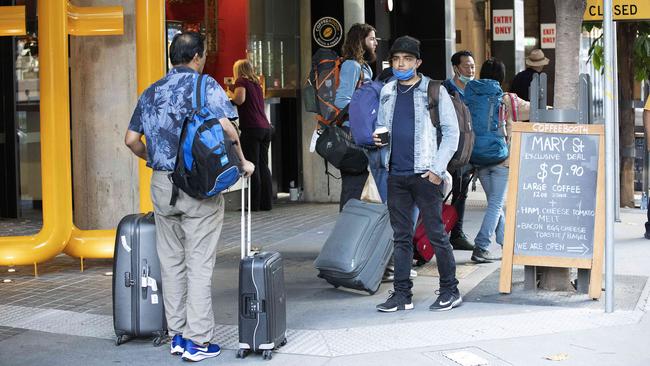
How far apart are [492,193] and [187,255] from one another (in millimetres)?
3906

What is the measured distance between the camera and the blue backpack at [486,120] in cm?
949

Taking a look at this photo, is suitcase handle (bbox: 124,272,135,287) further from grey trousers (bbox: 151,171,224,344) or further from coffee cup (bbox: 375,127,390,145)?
coffee cup (bbox: 375,127,390,145)

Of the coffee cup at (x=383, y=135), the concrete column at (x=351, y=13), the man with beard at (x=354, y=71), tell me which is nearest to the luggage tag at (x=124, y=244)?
the coffee cup at (x=383, y=135)

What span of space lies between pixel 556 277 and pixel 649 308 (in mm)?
731

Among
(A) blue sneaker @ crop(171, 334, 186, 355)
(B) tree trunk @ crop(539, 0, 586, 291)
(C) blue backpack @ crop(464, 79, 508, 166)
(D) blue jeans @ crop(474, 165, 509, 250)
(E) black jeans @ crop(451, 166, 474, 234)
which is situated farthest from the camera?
(E) black jeans @ crop(451, 166, 474, 234)

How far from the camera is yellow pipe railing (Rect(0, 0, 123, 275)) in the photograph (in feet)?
29.4

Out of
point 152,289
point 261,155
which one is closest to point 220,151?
point 152,289

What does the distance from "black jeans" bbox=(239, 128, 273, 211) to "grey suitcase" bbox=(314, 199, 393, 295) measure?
5.72m

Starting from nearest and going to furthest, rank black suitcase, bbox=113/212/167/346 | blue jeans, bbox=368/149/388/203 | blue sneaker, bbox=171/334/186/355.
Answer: blue sneaker, bbox=171/334/186/355, black suitcase, bbox=113/212/167/346, blue jeans, bbox=368/149/388/203

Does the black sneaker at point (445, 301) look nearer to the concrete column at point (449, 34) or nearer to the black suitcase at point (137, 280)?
the black suitcase at point (137, 280)

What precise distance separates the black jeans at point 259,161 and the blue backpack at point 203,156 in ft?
24.9

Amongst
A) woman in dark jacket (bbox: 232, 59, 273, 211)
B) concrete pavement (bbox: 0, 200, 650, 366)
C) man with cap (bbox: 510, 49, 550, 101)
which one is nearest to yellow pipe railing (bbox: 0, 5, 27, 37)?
concrete pavement (bbox: 0, 200, 650, 366)

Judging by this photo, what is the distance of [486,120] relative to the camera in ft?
31.2

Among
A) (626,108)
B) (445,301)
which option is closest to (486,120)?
(445,301)
